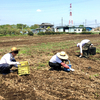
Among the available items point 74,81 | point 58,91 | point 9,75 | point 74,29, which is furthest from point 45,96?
point 74,29

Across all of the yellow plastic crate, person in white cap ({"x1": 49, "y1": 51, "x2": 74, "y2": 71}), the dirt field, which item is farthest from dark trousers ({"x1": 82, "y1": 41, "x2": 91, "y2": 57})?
the yellow plastic crate

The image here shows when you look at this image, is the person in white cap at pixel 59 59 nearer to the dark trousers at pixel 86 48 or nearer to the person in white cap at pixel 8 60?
the person in white cap at pixel 8 60

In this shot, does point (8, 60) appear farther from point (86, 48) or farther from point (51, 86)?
point (86, 48)

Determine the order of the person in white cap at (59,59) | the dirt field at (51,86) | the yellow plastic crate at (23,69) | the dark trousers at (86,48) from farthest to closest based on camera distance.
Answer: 1. the dark trousers at (86,48)
2. the person in white cap at (59,59)
3. the yellow plastic crate at (23,69)
4. the dirt field at (51,86)

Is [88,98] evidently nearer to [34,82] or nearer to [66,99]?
[66,99]

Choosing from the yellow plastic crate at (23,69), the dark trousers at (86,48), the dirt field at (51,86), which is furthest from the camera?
the dark trousers at (86,48)

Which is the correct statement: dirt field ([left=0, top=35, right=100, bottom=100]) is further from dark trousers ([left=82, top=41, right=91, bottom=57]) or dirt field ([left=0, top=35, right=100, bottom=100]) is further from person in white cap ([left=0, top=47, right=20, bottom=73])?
dark trousers ([left=82, top=41, right=91, bottom=57])

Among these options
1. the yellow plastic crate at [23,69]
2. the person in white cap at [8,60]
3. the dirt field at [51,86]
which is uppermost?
the person in white cap at [8,60]

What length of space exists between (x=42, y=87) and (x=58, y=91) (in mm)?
590

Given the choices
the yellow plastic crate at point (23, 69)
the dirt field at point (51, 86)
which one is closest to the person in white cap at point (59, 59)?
the dirt field at point (51, 86)

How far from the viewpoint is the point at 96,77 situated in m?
5.32

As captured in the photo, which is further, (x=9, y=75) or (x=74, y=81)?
(x=9, y=75)

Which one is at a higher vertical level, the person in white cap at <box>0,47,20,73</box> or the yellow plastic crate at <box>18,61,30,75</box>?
the person in white cap at <box>0,47,20,73</box>

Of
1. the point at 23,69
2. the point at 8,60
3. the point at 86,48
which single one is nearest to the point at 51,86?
the point at 23,69
